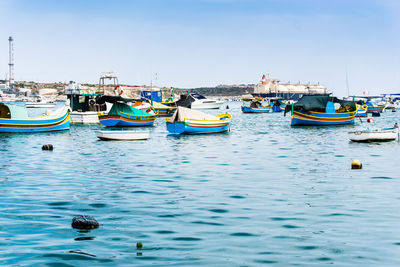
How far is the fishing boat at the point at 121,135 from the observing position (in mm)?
48000

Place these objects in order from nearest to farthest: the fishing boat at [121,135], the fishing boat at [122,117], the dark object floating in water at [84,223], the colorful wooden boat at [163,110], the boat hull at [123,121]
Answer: the dark object floating in water at [84,223] → the fishing boat at [121,135] → the fishing boat at [122,117] → the boat hull at [123,121] → the colorful wooden boat at [163,110]

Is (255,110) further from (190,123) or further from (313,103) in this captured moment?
(190,123)

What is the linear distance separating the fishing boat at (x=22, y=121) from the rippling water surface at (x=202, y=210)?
23.3m

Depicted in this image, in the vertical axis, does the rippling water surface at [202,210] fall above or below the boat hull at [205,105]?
below

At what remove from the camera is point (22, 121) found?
187 feet

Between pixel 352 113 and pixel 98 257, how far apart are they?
220 ft

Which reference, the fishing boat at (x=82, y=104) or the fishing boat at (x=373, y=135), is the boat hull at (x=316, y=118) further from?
the fishing boat at (x=82, y=104)

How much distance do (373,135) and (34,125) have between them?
3718 cm

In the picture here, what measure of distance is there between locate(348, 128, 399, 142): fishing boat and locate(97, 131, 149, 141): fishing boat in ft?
64.1

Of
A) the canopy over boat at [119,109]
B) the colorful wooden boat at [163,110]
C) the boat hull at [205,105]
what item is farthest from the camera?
the boat hull at [205,105]

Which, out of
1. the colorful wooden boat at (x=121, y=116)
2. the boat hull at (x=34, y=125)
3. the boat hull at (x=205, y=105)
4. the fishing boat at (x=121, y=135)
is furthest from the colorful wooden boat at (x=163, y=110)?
the fishing boat at (x=121, y=135)

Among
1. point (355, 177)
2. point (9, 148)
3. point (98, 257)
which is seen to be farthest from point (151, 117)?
point (98, 257)

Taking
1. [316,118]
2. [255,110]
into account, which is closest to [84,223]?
[316,118]

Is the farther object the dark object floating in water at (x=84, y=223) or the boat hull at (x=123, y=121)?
the boat hull at (x=123, y=121)
